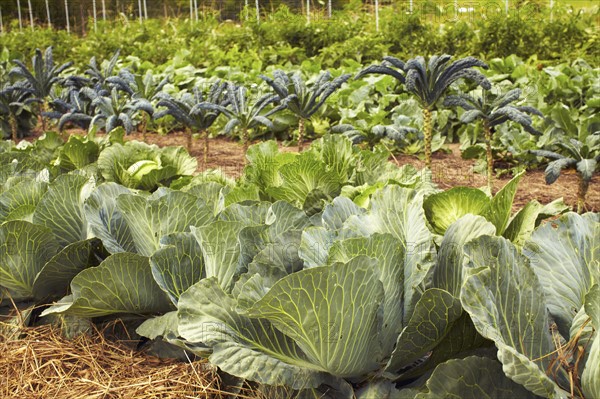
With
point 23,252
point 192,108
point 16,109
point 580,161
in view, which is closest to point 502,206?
point 23,252

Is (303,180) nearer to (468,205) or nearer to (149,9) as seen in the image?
(468,205)

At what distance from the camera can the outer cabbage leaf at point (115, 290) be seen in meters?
1.89

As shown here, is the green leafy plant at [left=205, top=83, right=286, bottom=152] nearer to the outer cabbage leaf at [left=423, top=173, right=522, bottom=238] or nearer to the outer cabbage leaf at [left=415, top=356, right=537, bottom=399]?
the outer cabbage leaf at [left=423, top=173, right=522, bottom=238]

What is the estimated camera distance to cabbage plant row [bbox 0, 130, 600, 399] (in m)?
1.36

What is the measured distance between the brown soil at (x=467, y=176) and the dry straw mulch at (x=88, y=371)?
81.6 inches

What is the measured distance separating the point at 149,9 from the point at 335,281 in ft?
79.8

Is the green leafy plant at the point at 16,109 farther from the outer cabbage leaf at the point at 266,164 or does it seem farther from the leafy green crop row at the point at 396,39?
the outer cabbage leaf at the point at 266,164

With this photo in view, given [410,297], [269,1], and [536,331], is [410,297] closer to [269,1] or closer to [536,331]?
[536,331]

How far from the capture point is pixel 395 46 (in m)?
11.1

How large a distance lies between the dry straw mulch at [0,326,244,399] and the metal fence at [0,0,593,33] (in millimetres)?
10601

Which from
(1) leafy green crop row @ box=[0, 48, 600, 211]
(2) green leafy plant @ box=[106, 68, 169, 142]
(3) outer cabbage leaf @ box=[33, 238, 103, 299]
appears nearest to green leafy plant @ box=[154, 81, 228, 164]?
(1) leafy green crop row @ box=[0, 48, 600, 211]

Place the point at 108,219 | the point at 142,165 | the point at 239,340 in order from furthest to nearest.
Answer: the point at 142,165, the point at 108,219, the point at 239,340

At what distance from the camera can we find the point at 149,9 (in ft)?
78.3

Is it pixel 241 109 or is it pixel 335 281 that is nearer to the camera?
pixel 335 281
